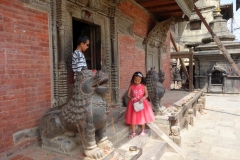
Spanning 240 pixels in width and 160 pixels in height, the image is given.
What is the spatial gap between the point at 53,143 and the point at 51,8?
2.37m

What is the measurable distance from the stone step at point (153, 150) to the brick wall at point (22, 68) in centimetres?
198

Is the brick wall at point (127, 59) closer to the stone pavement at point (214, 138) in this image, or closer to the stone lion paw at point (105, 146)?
the stone pavement at point (214, 138)

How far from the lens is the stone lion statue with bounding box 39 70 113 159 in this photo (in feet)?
8.50

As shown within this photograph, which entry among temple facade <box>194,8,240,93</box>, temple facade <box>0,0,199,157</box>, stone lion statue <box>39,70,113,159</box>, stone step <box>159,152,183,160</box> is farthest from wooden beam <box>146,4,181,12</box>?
temple facade <box>194,8,240,93</box>

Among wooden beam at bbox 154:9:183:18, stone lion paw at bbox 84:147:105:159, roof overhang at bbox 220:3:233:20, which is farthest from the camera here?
roof overhang at bbox 220:3:233:20

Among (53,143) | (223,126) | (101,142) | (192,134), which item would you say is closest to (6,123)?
(53,143)

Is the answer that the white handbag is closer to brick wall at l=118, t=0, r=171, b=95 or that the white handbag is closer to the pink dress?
the pink dress

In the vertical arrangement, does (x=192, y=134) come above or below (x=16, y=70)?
below

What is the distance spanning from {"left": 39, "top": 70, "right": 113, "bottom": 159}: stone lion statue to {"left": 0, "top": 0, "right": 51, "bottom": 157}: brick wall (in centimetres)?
47

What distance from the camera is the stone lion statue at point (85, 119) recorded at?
2.59 m

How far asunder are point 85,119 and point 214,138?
162 inches

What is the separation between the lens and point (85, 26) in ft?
16.1

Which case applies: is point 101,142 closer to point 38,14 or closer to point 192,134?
point 38,14

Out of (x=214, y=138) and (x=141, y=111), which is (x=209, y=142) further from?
(x=141, y=111)
